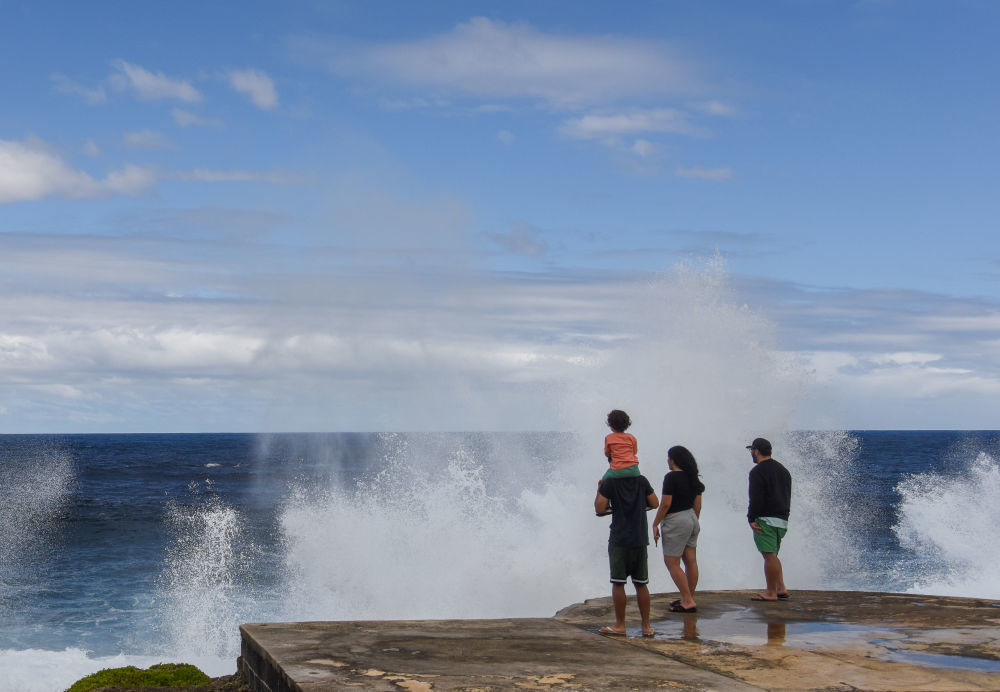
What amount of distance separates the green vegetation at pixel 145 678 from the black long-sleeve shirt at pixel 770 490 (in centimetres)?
487

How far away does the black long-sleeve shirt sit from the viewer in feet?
26.3

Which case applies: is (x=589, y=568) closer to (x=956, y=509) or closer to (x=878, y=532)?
(x=956, y=509)

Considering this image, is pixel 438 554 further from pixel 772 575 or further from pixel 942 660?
pixel 942 660

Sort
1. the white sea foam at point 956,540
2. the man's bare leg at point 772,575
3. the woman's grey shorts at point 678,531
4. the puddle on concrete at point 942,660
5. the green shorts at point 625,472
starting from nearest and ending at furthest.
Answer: the puddle on concrete at point 942,660, the green shorts at point 625,472, the woman's grey shorts at point 678,531, the man's bare leg at point 772,575, the white sea foam at point 956,540

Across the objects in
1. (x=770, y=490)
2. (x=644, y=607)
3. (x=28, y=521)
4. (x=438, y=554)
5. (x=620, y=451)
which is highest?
(x=620, y=451)

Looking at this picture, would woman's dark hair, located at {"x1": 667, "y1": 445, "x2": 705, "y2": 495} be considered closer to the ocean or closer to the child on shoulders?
the child on shoulders

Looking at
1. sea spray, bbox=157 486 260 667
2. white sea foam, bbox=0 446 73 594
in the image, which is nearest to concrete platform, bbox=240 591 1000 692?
sea spray, bbox=157 486 260 667

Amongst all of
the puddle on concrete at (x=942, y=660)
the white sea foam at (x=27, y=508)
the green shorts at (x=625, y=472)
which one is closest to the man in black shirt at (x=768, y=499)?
the puddle on concrete at (x=942, y=660)

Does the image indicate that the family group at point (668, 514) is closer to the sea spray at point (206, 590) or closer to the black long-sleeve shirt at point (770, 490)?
the black long-sleeve shirt at point (770, 490)

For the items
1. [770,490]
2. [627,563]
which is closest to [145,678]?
[627,563]

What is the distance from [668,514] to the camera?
7.34 metres

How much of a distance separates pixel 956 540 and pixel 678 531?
2030 centimetres

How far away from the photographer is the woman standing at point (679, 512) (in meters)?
7.20

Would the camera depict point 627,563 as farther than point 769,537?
No
